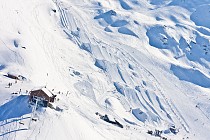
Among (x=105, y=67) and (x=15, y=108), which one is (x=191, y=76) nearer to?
(x=105, y=67)

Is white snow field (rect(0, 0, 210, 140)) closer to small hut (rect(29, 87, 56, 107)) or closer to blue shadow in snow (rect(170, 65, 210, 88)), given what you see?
blue shadow in snow (rect(170, 65, 210, 88))

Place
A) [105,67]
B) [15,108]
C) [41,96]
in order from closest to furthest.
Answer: [15,108]
[41,96]
[105,67]

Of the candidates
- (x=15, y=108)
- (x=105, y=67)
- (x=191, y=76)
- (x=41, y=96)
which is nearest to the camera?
(x=15, y=108)

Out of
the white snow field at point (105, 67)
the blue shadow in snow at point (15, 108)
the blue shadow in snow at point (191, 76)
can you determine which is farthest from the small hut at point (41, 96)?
the blue shadow in snow at point (191, 76)

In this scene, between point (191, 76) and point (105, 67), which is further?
point (191, 76)

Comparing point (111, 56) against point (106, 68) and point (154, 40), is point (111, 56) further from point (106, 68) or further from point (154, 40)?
point (154, 40)

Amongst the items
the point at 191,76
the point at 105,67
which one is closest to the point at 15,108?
the point at 105,67

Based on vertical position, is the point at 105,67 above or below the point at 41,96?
below
